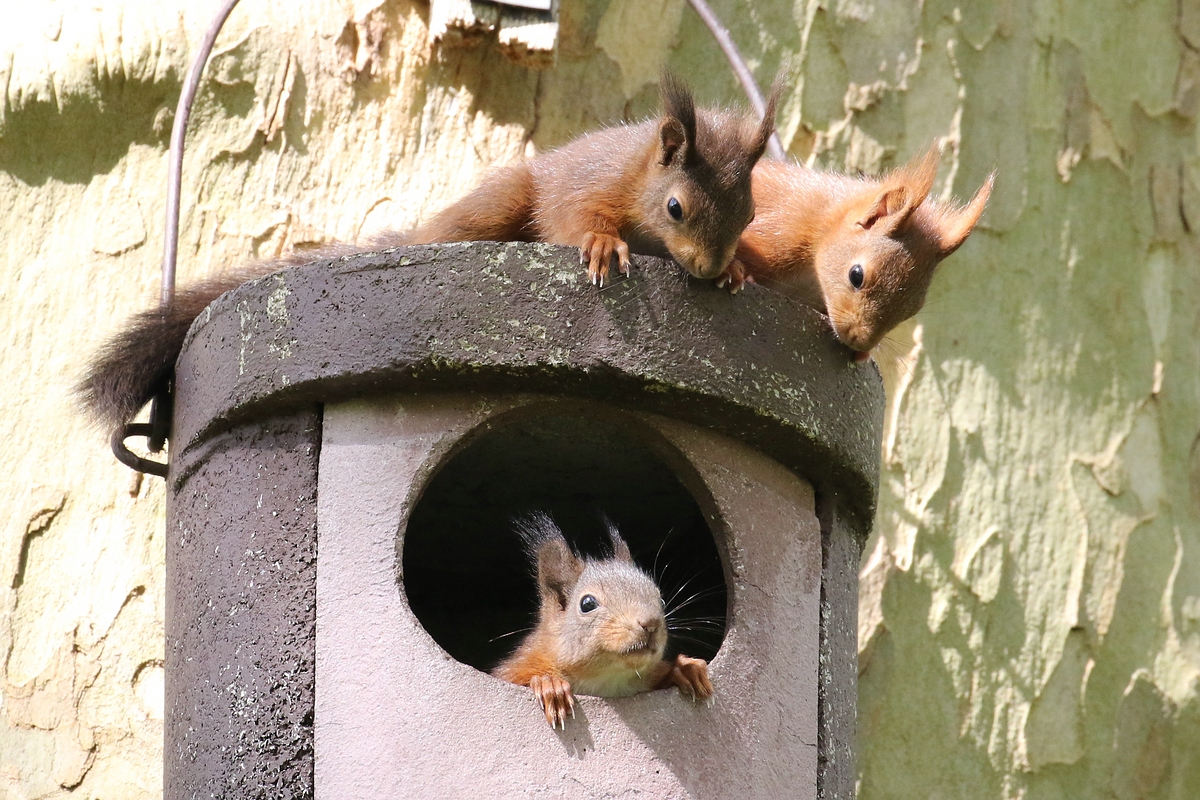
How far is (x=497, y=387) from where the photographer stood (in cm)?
270

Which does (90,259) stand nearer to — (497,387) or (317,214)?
(317,214)

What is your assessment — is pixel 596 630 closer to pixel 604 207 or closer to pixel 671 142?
pixel 604 207

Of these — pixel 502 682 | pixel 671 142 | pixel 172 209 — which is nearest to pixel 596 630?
pixel 502 682

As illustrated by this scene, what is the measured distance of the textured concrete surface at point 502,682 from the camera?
2.55 m

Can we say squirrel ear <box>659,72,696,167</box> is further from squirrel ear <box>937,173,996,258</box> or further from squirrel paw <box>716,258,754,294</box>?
squirrel ear <box>937,173,996,258</box>

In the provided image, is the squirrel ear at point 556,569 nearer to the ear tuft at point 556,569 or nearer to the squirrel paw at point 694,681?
the ear tuft at point 556,569

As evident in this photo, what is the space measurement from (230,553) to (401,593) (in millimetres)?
330

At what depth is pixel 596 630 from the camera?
3006 mm

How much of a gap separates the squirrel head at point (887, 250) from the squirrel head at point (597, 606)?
633mm

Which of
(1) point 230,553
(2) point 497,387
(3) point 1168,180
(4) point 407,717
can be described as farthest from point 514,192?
(3) point 1168,180

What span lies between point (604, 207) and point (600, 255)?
0.39 meters

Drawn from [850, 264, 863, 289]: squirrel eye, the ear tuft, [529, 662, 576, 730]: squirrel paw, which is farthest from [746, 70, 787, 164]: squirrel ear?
[529, 662, 576, 730]: squirrel paw

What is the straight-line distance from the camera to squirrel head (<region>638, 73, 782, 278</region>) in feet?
9.55

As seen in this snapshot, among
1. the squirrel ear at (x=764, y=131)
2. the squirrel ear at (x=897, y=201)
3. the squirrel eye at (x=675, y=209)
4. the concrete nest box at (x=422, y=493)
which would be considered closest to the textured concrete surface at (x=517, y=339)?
the concrete nest box at (x=422, y=493)
